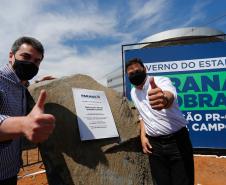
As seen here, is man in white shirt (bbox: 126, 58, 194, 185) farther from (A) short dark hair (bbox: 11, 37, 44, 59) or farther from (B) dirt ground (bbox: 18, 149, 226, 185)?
(B) dirt ground (bbox: 18, 149, 226, 185)

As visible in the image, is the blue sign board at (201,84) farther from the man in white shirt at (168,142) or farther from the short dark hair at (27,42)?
the short dark hair at (27,42)

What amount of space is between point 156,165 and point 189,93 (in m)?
4.43

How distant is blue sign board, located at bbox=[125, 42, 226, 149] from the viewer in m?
7.07

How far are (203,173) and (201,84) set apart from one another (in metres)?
2.21

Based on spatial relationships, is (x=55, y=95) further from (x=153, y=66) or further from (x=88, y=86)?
(x=153, y=66)

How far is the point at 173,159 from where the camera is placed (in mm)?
3064

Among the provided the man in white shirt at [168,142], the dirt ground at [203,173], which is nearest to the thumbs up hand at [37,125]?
the man in white shirt at [168,142]

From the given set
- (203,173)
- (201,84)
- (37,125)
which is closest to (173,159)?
(37,125)

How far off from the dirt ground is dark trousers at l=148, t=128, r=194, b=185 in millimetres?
2595

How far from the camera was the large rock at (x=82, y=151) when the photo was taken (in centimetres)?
314

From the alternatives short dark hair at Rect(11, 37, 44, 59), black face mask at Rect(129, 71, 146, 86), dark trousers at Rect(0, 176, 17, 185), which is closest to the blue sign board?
black face mask at Rect(129, 71, 146, 86)

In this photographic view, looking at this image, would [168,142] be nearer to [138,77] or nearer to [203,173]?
[138,77]

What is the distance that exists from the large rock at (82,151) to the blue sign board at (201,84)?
12.0 feet

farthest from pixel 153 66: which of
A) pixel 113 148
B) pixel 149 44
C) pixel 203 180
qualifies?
pixel 113 148
